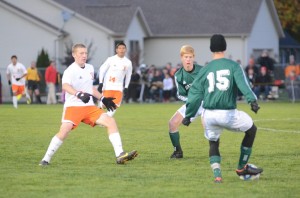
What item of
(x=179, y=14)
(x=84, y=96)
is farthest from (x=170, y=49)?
(x=84, y=96)

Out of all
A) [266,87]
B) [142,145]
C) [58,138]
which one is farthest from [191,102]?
[266,87]

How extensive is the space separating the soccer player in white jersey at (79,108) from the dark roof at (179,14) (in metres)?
36.1

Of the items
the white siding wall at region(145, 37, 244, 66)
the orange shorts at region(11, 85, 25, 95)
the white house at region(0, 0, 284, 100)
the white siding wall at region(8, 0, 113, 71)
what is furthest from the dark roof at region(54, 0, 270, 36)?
the orange shorts at region(11, 85, 25, 95)

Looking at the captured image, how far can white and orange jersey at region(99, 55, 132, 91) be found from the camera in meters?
21.3

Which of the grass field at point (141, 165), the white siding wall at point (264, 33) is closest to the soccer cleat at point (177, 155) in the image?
the grass field at point (141, 165)

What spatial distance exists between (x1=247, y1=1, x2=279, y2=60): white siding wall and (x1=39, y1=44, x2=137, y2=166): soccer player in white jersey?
40.2 m

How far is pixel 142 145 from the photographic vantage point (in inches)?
682

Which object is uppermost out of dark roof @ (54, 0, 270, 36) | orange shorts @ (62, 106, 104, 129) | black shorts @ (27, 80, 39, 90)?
dark roof @ (54, 0, 270, 36)

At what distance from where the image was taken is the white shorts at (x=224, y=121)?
11.4m

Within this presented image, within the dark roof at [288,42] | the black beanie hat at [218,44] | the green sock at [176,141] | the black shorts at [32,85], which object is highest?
the dark roof at [288,42]

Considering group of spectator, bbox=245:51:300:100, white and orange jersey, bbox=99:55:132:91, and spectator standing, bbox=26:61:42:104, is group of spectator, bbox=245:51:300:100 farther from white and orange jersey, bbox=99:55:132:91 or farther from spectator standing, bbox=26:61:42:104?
white and orange jersey, bbox=99:55:132:91

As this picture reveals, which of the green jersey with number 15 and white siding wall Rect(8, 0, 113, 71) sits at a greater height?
white siding wall Rect(8, 0, 113, 71)

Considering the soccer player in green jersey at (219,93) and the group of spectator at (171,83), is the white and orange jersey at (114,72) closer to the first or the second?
the soccer player in green jersey at (219,93)

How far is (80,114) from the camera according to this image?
13.7m
